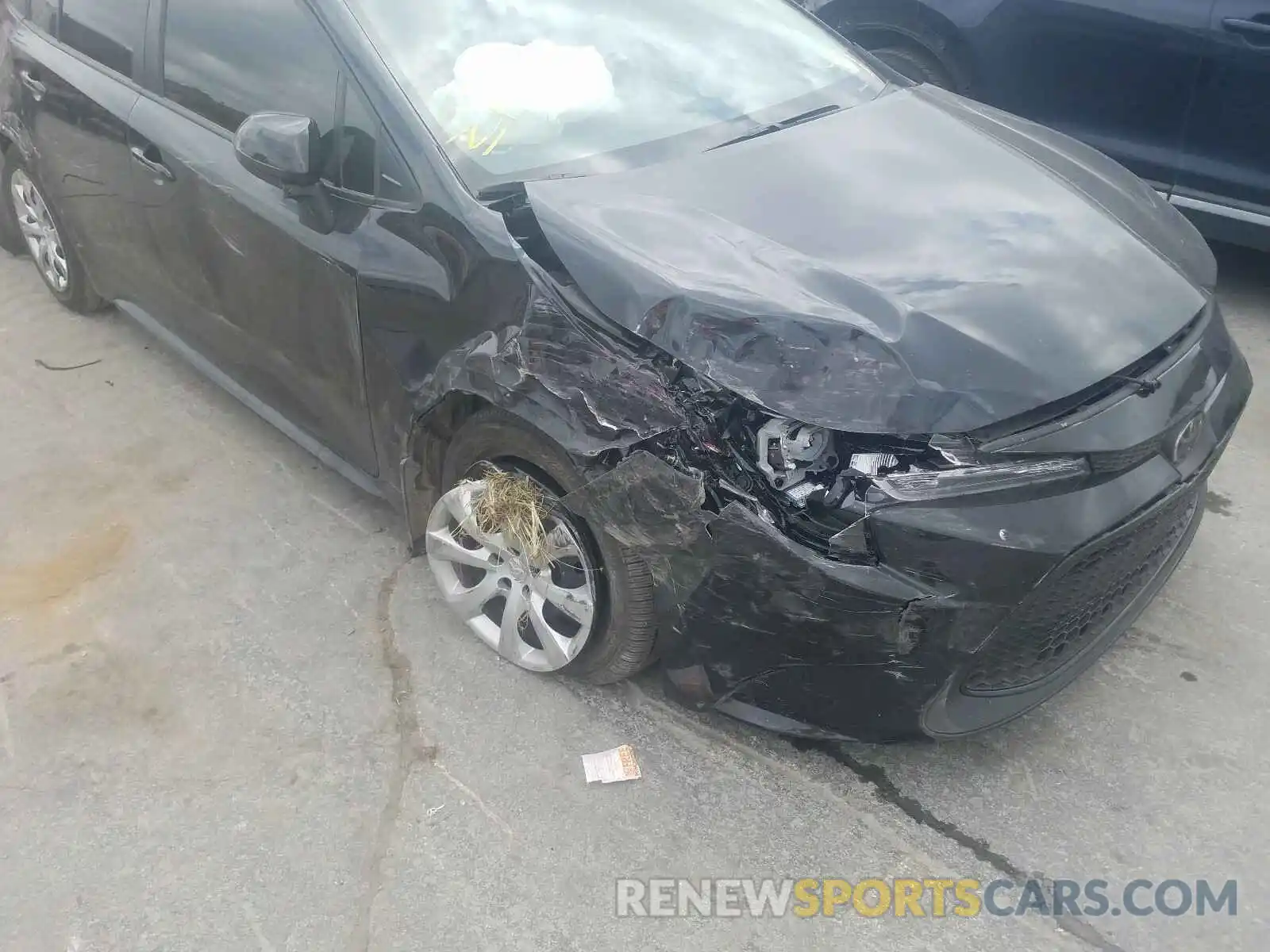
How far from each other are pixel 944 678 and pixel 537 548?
3.30 ft

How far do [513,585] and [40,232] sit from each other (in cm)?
319

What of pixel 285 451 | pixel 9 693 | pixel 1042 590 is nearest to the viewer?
pixel 1042 590

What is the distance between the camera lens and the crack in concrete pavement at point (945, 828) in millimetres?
2094

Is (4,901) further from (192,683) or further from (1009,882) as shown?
(1009,882)

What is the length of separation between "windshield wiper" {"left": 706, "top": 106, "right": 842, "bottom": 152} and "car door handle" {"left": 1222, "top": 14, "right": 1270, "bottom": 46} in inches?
86.5

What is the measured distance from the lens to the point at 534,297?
2.23m

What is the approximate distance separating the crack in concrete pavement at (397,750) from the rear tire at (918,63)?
3.53 meters

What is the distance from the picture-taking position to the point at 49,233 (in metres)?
4.34

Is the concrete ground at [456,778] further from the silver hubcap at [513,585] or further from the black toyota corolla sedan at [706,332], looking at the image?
the black toyota corolla sedan at [706,332]

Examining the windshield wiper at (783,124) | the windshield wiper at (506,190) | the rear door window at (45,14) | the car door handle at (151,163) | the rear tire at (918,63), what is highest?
the rear door window at (45,14)

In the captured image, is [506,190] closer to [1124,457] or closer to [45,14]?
[1124,457]

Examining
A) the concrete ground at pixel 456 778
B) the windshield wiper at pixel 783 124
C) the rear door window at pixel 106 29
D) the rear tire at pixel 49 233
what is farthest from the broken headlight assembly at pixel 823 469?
the rear tire at pixel 49 233

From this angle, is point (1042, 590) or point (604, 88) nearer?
point (1042, 590)

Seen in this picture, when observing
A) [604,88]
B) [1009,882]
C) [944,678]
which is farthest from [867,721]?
[604,88]
